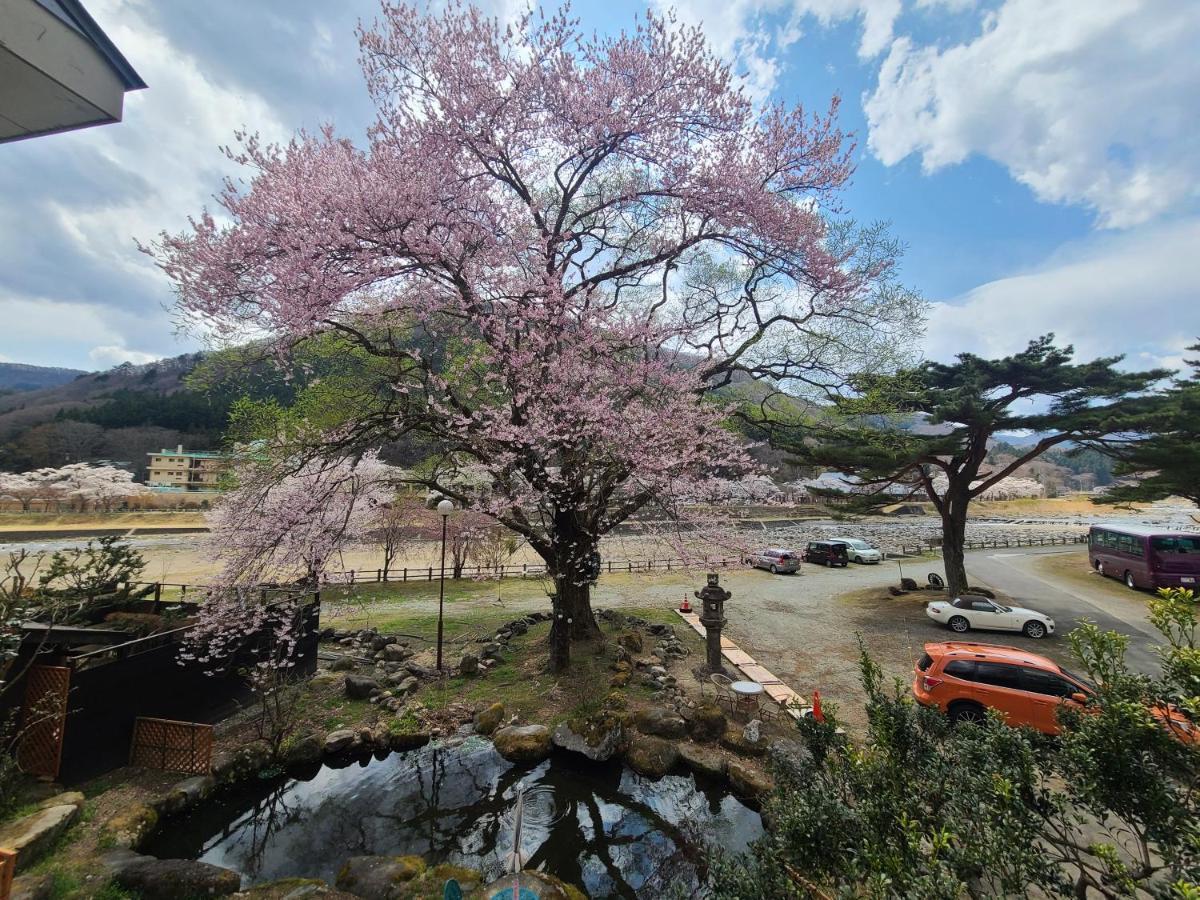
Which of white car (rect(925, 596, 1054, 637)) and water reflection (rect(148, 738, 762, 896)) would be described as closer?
water reflection (rect(148, 738, 762, 896))

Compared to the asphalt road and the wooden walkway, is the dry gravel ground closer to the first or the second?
the asphalt road

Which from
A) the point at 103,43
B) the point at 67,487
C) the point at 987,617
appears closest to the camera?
the point at 103,43

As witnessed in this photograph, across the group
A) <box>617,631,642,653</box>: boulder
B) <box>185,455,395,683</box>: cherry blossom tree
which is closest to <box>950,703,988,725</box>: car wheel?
<box>617,631,642,653</box>: boulder

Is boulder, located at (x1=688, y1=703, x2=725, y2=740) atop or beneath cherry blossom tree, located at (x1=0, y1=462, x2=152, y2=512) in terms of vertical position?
beneath

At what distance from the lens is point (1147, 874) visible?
Answer: 2.82 m

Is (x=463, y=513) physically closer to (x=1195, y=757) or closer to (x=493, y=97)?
(x=493, y=97)

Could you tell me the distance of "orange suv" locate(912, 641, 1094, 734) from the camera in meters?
7.74

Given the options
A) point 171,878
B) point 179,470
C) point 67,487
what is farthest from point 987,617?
point 179,470

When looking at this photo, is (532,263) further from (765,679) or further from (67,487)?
(67,487)

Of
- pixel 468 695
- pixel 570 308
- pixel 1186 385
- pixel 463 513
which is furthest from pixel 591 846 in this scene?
pixel 1186 385

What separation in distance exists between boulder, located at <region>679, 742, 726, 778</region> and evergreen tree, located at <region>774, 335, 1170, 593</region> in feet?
23.4

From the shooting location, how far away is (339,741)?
7.84 m

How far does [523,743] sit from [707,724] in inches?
115

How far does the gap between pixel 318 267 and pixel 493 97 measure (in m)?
4.30
